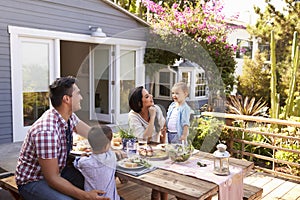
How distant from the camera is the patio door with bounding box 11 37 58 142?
4652 millimetres

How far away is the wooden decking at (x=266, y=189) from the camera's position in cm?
285

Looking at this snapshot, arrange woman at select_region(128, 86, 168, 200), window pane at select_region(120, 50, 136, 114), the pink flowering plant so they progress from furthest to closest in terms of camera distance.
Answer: window pane at select_region(120, 50, 136, 114)
the pink flowering plant
woman at select_region(128, 86, 168, 200)

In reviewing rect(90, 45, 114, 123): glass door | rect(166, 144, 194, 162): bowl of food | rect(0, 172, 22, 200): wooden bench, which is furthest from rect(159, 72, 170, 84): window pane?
rect(90, 45, 114, 123): glass door

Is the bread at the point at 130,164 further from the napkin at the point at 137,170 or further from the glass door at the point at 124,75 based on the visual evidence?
the glass door at the point at 124,75

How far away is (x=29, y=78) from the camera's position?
488cm

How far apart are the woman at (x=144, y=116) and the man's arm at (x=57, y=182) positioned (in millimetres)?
685

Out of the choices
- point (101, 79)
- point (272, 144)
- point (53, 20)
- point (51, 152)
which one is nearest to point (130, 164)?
point (51, 152)

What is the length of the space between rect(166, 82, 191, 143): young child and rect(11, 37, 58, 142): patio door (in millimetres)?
3139

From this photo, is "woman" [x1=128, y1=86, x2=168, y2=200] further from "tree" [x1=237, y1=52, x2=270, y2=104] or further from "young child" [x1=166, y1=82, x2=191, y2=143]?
"tree" [x1=237, y1=52, x2=270, y2=104]

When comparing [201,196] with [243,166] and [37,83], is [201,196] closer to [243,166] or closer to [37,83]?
[243,166]

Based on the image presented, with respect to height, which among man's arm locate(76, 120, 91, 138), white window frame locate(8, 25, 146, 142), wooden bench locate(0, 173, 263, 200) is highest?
white window frame locate(8, 25, 146, 142)

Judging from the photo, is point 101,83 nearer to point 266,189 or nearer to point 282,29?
point 266,189

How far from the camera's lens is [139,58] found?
656 cm

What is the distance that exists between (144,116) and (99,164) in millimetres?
710
